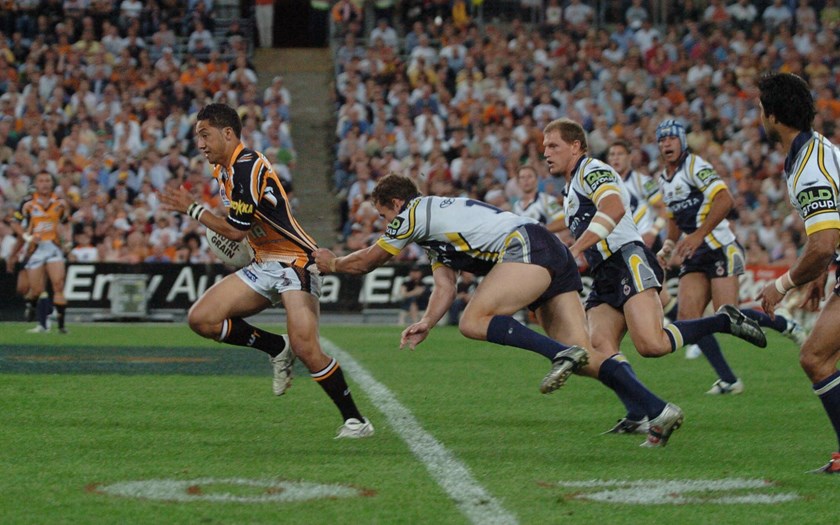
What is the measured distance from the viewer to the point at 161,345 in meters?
14.9

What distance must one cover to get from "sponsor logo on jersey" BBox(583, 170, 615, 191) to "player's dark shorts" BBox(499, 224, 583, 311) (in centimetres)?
57

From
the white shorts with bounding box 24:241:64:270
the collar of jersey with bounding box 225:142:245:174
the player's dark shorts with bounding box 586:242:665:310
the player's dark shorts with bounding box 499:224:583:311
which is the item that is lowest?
the white shorts with bounding box 24:241:64:270

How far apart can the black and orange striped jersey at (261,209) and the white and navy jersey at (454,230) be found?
2.49 ft

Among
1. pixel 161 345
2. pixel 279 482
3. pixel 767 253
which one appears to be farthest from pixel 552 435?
pixel 767 253

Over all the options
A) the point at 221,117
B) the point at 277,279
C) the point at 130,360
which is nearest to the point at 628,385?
the point at 277,279

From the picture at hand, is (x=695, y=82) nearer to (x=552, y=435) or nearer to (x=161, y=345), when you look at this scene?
(x=161, y=345)

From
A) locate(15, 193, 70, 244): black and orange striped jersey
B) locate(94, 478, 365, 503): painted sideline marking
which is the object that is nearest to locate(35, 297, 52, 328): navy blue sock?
locate(15, 193, 70, 244): black and orange striped jersey

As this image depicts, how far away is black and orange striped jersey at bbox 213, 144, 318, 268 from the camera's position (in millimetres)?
7707

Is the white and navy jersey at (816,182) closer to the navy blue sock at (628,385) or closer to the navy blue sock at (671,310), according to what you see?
the navy blue sock at (628,385)

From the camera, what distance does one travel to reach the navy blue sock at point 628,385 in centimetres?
748

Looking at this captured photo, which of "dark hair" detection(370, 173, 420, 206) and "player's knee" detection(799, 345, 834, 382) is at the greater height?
"dark hair" detection(370, 173, 420, 206)

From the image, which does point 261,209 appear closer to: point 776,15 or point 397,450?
point 397,450

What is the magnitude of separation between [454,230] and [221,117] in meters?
1.67

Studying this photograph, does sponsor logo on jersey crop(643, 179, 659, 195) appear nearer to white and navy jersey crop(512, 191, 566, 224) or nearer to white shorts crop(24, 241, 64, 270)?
white and navy jersey crop(512, 191, 566, 224)
